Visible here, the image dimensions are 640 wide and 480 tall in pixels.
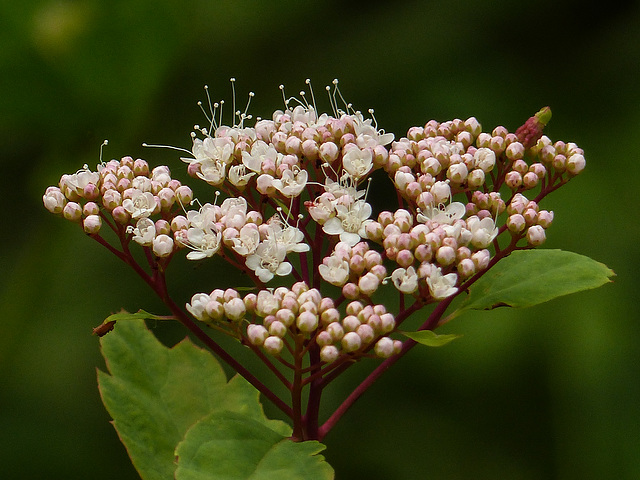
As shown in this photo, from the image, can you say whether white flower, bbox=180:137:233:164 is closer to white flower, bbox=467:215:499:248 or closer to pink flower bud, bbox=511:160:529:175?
white flower, bbox=467:215:499:248

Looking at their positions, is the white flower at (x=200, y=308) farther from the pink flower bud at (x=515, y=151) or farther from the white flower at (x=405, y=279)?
the pink flower bud at (x=515, y=151)

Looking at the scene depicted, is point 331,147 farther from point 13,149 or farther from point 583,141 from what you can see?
point 13,149

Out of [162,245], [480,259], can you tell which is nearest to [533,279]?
[480,259]

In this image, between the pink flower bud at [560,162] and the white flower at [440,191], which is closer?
the white flower at [440,191]

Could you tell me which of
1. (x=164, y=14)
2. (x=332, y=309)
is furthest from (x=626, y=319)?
(x=164, y=14)

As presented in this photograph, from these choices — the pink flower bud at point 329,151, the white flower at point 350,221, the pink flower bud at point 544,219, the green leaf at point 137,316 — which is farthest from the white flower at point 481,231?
the green leaf at point 137,316

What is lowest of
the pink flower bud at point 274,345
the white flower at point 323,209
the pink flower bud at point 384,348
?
the pink flower bud at point 384,348
